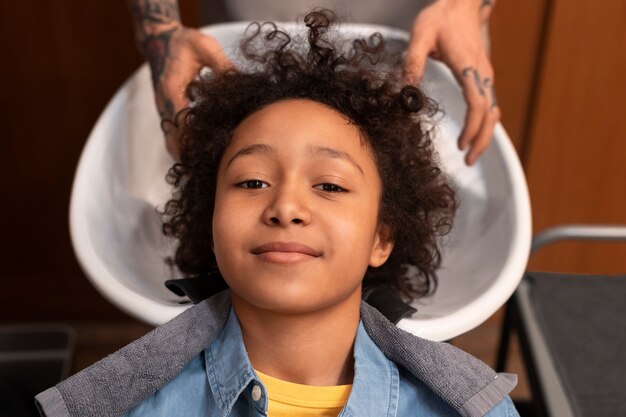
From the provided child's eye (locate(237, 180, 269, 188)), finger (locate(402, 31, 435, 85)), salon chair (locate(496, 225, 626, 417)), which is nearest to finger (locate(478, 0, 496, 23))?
finger (locate(402, 31, 435, 85))

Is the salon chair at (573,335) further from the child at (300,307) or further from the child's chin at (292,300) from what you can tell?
the child's chin at (292,300)

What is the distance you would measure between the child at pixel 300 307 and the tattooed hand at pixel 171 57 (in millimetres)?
196

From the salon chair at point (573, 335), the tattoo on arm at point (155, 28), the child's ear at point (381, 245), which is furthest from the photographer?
the tattoo on arm at point (155, 28)

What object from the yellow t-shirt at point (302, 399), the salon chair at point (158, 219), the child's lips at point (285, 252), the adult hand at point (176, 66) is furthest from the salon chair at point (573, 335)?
the adult hand at point (176, 66)

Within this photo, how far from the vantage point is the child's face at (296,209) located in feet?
2.20

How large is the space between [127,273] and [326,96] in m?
0.36

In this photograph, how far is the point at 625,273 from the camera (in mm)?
1234

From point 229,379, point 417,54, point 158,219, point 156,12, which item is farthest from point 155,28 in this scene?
point 229,379

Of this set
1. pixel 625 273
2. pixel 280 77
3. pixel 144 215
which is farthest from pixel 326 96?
pixel 625 273

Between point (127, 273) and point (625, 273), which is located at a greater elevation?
point (127, 273)

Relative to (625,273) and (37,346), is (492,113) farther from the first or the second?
(37,346)

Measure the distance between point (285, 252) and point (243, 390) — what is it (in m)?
0.15

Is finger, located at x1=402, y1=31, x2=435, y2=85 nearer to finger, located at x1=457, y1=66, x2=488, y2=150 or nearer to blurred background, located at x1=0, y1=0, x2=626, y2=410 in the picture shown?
finger, located at x1=457, y1=66, x2=488, y2=150

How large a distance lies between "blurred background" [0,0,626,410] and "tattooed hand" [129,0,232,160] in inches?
14.4
